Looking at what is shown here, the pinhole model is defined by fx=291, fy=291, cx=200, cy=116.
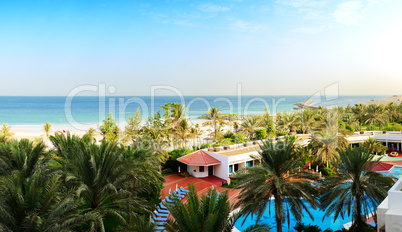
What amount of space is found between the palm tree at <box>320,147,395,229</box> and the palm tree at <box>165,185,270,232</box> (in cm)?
605

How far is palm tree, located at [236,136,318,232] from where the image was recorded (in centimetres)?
1394

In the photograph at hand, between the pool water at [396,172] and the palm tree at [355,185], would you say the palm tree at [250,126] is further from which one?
the palm tree at [355,185]

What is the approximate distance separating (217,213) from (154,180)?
7928 mm

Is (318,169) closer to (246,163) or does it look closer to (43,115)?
(246,163)

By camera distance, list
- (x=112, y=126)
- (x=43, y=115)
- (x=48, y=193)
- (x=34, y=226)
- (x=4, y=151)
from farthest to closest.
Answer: (x=43, y=115) → (x=112, y=126) → (x=4, y=151) → (x=48, y=193) → (x=34, y=226)

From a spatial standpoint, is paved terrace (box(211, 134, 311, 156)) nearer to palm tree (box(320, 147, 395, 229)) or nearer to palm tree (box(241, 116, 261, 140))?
palm tree (box(320, 147, 395, 229))

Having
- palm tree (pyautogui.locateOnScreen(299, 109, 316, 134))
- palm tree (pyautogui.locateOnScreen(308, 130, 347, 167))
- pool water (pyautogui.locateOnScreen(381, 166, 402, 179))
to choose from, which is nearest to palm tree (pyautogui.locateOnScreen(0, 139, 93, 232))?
palm tree (pyautogui.locateOnScreen(308, 130, 347, 167))

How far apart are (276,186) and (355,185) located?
4.35 meters

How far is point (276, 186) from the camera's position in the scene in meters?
13.5

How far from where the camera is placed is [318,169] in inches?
1131

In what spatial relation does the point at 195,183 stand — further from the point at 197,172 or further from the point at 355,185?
the point at 355,185

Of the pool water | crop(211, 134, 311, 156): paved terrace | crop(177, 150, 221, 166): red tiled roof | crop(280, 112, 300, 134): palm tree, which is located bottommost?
the pool water

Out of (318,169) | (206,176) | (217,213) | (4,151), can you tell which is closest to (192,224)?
(217,213)

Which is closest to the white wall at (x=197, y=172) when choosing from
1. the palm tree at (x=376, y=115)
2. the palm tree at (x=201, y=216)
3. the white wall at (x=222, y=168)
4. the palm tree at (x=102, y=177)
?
the white wall at (x=222, y=168)
